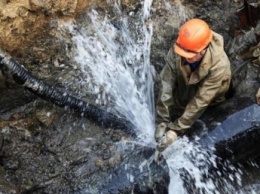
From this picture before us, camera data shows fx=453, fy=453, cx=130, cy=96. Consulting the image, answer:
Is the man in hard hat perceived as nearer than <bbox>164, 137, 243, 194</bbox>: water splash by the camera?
Yes

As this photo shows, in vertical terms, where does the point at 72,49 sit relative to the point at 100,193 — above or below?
above

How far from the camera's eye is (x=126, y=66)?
589 cm

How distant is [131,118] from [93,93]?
553mm

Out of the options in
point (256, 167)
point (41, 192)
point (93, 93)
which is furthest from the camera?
point (93, 93)

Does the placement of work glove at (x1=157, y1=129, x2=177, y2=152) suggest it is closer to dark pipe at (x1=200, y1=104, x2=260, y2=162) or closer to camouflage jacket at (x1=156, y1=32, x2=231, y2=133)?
camouflage jacket at (x1=156, y1=32, x2=231, y2=133)

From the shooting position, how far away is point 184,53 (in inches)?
177

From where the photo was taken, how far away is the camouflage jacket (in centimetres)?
471

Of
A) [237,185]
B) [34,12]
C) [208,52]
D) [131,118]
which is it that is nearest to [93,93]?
[131,118]

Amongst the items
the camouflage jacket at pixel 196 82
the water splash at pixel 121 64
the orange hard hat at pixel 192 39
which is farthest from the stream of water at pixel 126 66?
the orange hard hat at pixel 192 39

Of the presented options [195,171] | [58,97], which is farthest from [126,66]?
[195,171]

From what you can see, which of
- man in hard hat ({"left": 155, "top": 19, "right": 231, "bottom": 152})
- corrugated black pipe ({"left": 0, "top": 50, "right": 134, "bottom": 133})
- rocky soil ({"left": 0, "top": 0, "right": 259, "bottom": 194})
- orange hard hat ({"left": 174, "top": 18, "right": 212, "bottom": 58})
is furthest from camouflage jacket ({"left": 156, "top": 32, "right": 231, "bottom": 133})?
corrugated black pipe ({"left": 0, "top": 50, "right": 134, "bottom": 133})

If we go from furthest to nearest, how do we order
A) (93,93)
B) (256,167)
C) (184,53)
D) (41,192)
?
(93,93) < (256,167) < (41,192) < (184,53)

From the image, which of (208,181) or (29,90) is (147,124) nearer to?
(208,181)

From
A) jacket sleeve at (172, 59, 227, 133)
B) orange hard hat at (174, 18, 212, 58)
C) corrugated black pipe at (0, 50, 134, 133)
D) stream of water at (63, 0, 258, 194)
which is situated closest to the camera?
orange hard hat at (174, 18, 212, 58)
